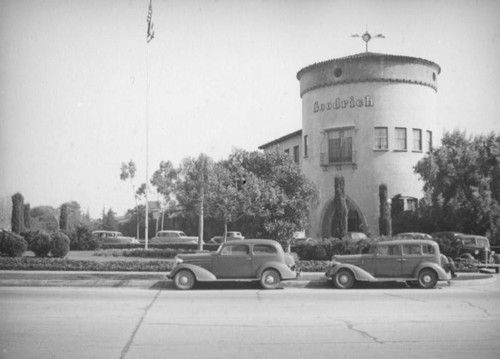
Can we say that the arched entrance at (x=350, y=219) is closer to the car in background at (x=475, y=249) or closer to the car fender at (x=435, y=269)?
the car in background at (x=475, y=249)

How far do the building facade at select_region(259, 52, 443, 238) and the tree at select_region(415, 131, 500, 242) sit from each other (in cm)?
636

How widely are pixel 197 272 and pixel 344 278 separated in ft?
14.9

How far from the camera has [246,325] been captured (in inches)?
382

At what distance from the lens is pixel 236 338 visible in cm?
859

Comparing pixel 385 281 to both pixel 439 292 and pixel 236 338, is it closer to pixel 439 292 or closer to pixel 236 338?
pixel 439 292

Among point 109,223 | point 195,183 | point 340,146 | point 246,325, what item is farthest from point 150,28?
point 109,223

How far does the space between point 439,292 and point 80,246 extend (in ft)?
81.6

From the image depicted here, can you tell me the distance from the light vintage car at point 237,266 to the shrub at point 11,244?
10041 mm

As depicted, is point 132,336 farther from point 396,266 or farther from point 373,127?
point 373,127

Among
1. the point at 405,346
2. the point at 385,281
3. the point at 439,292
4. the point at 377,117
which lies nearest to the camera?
the point at 405,346

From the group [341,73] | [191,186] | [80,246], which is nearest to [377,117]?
[341,73]

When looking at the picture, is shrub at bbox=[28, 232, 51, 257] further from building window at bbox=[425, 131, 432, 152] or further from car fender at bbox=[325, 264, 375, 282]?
building window at bbox=[425, 131, 432, 152]

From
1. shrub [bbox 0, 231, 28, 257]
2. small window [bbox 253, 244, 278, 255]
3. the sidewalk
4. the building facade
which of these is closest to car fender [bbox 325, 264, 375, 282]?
the sidewalk

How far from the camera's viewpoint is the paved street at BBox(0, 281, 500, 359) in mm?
7754
